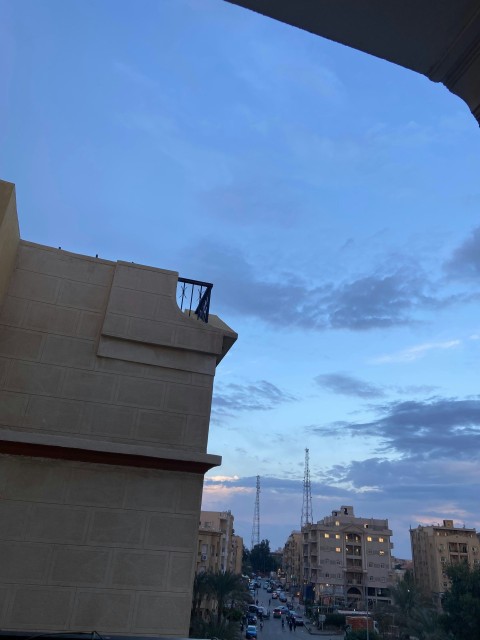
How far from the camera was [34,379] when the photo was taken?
4.27 m

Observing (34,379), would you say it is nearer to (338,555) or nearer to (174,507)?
(174,507)

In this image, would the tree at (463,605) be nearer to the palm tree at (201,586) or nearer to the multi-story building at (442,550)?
the palm tree at (201,586)

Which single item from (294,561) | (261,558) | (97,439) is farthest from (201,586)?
(261,558)

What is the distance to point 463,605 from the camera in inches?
847

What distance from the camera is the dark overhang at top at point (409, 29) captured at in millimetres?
2092

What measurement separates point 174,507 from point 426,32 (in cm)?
398

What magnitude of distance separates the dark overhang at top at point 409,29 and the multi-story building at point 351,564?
6192cm

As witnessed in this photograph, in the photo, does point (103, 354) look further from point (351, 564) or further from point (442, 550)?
point (351, 564)

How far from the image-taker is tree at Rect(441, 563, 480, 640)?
2089 cm

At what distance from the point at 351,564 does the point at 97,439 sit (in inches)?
2430

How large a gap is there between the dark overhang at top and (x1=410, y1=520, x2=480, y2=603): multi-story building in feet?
196

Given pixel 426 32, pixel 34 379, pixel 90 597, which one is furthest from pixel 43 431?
pixel 426 32

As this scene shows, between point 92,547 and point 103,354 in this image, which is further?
point 103,354

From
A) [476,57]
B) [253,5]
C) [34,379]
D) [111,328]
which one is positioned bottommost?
[34,379]
